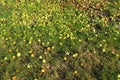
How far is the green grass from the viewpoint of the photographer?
662 centimetres

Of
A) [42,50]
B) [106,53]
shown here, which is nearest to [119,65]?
[106,53]

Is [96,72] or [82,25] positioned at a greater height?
[82,25]

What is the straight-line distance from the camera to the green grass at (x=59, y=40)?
6617 millimetres

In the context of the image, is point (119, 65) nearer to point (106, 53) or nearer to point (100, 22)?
point (106, 53)

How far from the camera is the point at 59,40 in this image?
749 centimetres

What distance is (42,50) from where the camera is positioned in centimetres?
724

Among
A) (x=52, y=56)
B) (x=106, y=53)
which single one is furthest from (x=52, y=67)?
(x=106, y=53)

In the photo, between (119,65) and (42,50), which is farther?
(42,50)

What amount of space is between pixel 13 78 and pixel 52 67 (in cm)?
110

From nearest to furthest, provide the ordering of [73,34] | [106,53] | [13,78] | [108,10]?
1. [13,78]
2. [106,53]
3. [73,34]
4. [108,10]

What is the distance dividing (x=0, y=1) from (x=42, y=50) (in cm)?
326

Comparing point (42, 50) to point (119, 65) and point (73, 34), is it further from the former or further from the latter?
point (119, 65)

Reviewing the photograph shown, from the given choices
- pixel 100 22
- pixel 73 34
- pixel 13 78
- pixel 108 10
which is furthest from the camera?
pixel 108 10

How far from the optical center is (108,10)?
8820mm
